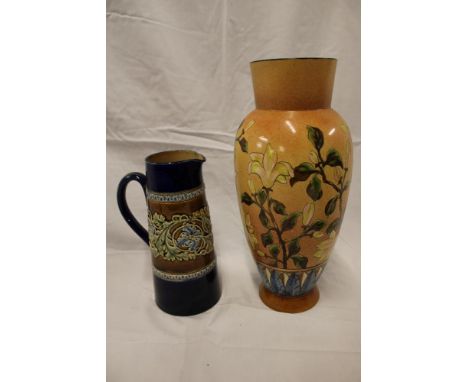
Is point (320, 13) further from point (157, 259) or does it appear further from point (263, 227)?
point (157, 259)

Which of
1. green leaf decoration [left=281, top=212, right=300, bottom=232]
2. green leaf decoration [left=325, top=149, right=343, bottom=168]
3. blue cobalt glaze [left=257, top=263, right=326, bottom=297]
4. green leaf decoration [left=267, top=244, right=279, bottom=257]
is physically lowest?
blue cobalt glaze [left=257, top=263, right=326, bottom=297]

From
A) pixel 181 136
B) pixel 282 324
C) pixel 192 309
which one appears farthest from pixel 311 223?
pixel 181 136

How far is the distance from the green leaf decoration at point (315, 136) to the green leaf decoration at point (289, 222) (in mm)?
166

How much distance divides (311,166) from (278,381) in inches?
19.3

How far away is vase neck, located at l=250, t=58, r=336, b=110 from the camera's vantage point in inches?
32.5

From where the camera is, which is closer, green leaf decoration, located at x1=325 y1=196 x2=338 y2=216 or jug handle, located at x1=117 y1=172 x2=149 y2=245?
green leaf decoration, located at x1=325 y1=196 x2=338 y2=216

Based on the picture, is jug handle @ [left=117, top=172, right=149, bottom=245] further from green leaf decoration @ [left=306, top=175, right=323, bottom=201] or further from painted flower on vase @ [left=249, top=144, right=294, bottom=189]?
green leaf decoration @ [left=306, top=175, right=323, bottom=201]

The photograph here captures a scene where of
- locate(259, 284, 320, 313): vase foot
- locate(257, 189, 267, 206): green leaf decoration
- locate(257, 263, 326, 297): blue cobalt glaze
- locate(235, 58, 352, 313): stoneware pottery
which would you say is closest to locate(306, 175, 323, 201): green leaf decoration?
locate(235, 58, 352, 313): stoneware pottery

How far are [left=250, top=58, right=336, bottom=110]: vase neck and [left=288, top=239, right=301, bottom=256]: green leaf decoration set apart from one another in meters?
0.33

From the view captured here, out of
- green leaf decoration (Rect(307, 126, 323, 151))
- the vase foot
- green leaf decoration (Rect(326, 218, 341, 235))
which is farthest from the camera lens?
the vase foot

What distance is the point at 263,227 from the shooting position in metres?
0.93

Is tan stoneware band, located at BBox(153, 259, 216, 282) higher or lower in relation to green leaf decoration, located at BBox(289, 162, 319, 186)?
lower

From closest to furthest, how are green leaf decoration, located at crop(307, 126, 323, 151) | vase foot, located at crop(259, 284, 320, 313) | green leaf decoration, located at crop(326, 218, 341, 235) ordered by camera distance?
green leaf decoration, located at crop(307, 126, 323, 151), green leaf decoration, located at crop(326, 218, 341, 235), vase foot, located at crop(259, 284, 320, 313)

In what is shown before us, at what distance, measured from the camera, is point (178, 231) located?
96 cm
